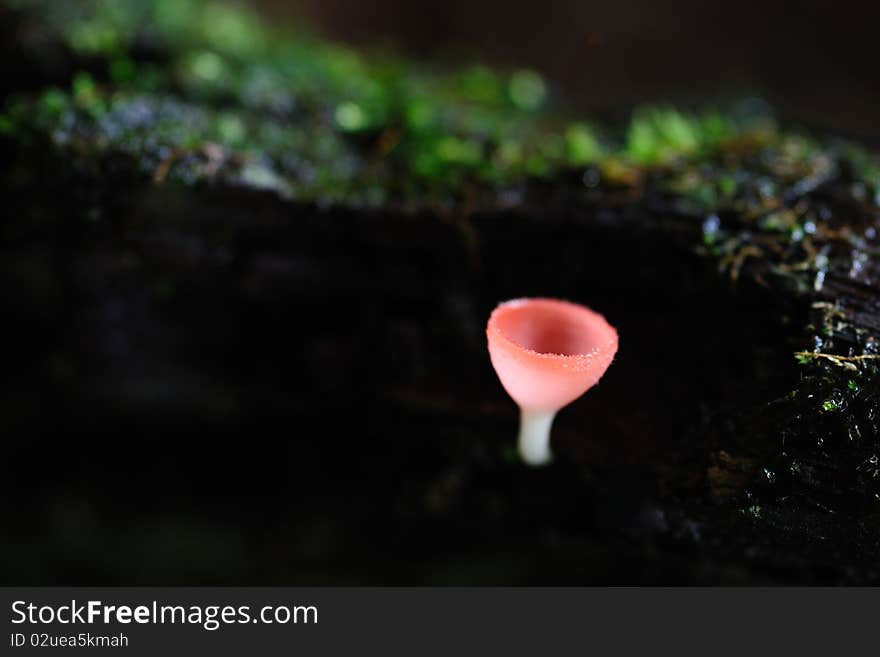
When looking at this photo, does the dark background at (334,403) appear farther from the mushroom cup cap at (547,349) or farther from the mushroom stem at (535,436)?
the mushroom cup cap at (547,349)

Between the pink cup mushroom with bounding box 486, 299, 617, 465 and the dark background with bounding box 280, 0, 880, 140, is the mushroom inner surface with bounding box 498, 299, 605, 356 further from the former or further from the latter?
the dark background with bounding box 280, 0, 880, 140

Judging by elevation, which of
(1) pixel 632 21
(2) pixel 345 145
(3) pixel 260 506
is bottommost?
(3) pixel 260 506

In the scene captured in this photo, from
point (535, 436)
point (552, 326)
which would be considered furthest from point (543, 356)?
point (535, 436)

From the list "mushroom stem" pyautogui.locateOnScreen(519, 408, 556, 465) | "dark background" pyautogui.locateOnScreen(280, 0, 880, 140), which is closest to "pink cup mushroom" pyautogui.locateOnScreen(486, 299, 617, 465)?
"mushroom stem" pyautogui.locateOnScreen(519, 408, 556, 465)

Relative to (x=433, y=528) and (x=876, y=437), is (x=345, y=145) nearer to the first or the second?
(x=433, y=528)

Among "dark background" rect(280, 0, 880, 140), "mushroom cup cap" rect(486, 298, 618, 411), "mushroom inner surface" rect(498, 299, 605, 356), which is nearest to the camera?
"mushroom cup cap" rect(486, 298, 618, 411)

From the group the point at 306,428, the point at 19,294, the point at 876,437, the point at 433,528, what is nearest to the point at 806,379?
the point at 876,437

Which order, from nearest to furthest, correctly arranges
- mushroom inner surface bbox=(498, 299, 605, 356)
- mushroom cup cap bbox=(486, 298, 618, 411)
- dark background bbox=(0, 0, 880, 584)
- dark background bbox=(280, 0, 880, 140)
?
mushroom cup cap bbox=(486, 298, 618, 411) < mushroom inner surface bbox=(498, 299, 605, 356) < dark background bbox=(0, 0, 880, 584) < dark background bbox=(280, 0, 880, 140)

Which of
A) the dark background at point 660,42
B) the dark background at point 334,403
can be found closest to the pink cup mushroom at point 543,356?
the dark background at point 334,403
